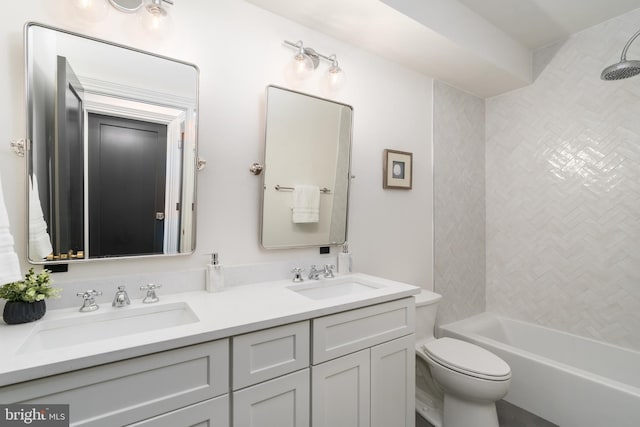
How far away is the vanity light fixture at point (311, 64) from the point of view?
5.43 feet

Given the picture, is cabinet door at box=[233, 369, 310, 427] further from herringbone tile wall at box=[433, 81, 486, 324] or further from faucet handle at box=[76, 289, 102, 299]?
herringbone tile wall at box=[433, 81, 486, 324]

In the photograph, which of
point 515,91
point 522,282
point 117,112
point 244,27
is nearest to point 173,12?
point 244,27

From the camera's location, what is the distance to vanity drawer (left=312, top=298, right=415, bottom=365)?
45.9 inches

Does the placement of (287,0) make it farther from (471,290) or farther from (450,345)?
(471,290)

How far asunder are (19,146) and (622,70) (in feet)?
8.75

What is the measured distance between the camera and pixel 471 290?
2.64 metres

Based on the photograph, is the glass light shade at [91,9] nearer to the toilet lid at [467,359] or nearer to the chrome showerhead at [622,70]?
the toilet lid at [467,359]

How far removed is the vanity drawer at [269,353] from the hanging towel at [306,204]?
695mm

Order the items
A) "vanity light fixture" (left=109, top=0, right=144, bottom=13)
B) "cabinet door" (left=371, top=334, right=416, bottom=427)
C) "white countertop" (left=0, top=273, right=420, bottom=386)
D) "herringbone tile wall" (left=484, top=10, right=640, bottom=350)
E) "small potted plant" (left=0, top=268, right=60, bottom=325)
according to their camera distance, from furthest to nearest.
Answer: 1. "herringbone tile wall" (left=484, top=10, right=640, bottom=350)
2. "cabinet door" (left=371, top=334, right=416, bottom=427)
3. "vanity light fixture" (left=109, top=0, right=144, bottom=13)
4. "small potted plant" (left=0, top=268, right=60, bottom=325)
5. "white countertop" (left=0, top=273, right=420, bottom=386)

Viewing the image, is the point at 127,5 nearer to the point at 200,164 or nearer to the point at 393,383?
the point at 200,164

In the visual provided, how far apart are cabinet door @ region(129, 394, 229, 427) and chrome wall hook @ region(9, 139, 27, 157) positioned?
0.99 m

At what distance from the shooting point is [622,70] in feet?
5.10

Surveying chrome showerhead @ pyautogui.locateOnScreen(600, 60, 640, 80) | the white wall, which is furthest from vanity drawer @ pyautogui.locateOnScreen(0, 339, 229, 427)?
chrome showerhead @ pyautogui.locateOnScreen(600, 60, 640, 80)

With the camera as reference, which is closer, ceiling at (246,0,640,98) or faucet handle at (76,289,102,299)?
faucet handle at (76,289,102,299)
